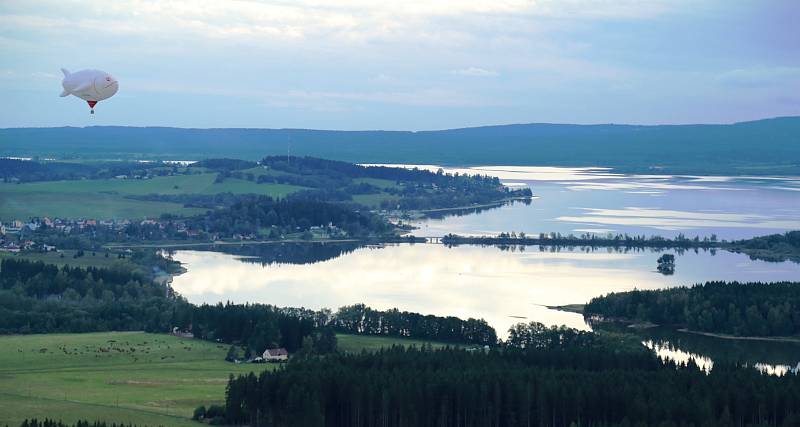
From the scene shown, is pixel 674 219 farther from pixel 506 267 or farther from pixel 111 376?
pixel 111 376

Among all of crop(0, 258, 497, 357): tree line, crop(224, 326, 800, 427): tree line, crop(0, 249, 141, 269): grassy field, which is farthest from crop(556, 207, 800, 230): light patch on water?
crop(224, 326, 800, 427): tree line

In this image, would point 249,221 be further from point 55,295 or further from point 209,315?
point 209,315

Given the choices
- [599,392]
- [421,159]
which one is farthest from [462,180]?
[599,392]

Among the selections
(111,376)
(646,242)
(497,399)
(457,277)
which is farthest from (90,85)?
(646,242)

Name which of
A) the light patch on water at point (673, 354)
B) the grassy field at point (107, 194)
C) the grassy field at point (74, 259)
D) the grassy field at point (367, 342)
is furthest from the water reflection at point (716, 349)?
the grassy field at point (107, 194)

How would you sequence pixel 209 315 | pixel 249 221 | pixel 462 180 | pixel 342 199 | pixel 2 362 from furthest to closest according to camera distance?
1. pixel 462 180
2. pixel 342 199
3. pixel 249 221
4. pixel 209 315
5. pixel 2 362

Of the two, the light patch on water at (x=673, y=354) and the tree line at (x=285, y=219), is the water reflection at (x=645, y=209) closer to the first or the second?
the tree line at (x=285, y=219)

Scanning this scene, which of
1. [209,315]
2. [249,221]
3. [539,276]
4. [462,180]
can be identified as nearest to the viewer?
[209,315]
